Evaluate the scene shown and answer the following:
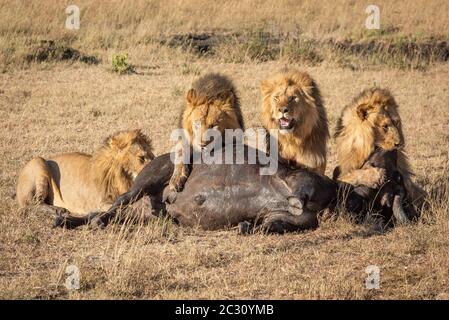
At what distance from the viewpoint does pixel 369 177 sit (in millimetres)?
6746

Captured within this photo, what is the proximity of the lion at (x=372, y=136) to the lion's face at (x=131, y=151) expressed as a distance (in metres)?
1.64

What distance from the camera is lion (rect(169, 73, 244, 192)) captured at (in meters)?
6.55

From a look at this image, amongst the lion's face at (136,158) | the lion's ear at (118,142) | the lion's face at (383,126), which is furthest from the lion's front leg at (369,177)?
the lion's ear at (118,142)

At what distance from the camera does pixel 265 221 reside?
6277 millimetres

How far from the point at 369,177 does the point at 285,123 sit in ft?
2.78

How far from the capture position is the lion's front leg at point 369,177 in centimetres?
667

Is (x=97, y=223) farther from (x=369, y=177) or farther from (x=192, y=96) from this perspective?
(x=369, y=177)

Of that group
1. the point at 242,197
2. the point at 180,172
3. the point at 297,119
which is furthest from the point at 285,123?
the point at 180,172

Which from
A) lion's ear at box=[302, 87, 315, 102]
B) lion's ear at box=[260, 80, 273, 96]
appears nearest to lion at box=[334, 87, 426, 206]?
lion's ear at box=[302, 87, 315, 102]

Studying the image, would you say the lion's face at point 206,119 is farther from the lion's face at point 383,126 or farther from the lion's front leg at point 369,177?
the lion's face at point 383,126

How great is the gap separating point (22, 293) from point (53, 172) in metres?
2.42

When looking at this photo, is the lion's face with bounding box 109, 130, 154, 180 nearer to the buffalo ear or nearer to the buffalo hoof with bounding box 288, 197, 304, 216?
the buffalo ear

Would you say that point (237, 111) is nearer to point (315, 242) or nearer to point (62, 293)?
point (315, 242)
